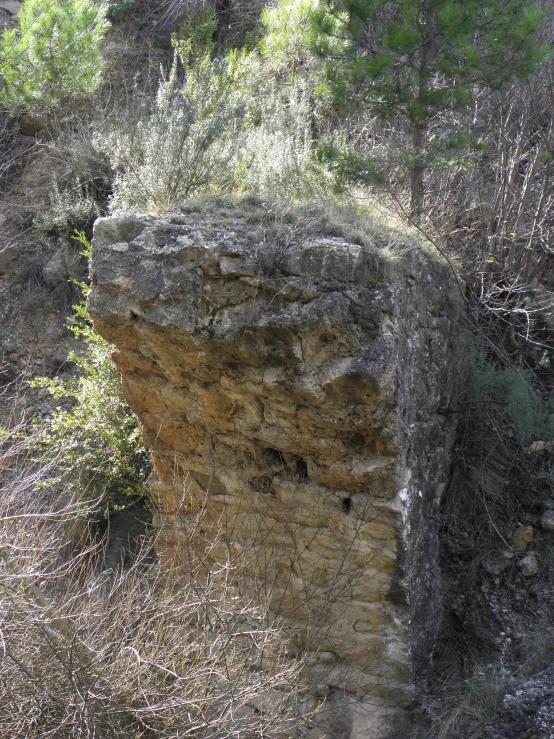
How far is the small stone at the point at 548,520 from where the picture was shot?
5.16 meters

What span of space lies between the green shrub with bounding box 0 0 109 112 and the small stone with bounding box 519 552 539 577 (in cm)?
728

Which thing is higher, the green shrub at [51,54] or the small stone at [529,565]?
the green shrub at [51,54]

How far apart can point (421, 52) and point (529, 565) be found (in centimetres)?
382

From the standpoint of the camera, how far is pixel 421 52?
220 inches

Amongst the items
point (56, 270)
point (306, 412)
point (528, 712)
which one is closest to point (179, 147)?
point (306, 412)

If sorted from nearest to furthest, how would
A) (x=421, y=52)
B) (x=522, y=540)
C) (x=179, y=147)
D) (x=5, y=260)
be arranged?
1. (x=522, y=540)
2. (x=421, y=52)
3. (x=179, y=147)
4. (x=5, y=260)

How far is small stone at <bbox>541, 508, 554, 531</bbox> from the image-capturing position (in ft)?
16.9

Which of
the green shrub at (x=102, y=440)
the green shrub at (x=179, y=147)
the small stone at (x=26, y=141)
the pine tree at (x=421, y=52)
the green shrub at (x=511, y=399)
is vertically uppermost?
the pine tree at (x=421, y=52)

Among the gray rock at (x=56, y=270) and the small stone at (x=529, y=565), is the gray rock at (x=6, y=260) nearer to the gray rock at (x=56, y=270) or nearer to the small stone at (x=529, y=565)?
the gray rock at (x=56, y=270)

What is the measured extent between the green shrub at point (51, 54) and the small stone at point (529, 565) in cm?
728

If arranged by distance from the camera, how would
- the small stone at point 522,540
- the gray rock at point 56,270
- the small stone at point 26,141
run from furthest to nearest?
the small stone at point 26,141 < the gray rock at point 56,270 < the small stone at point 522,540

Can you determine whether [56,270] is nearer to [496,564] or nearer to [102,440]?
[102,440]

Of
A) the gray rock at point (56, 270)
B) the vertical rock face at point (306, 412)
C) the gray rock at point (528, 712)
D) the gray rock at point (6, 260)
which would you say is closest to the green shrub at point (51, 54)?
the gray rock at point (6, 260)

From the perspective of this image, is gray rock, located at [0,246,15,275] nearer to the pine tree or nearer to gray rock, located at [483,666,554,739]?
the pine tree
